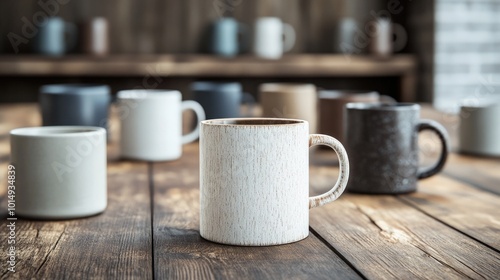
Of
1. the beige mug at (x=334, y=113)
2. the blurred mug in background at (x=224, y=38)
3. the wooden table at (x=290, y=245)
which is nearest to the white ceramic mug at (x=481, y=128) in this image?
the beige mug at (x=334, y=113)

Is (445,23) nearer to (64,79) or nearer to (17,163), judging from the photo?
(64,79)

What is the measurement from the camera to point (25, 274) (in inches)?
21.9

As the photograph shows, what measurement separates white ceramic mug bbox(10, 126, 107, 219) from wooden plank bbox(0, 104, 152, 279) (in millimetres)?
14

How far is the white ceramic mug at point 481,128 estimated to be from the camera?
123cm

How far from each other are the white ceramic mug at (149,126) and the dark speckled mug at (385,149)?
0.38 m

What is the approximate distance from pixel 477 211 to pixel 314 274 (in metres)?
0.33

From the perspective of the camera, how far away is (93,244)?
25.7 inches

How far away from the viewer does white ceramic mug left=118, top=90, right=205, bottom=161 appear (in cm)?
118

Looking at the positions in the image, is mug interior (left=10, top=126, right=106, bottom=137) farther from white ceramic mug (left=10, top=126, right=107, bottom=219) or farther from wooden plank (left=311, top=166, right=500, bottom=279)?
wooden plank (left=311, top=166, right=500, bottom=279)

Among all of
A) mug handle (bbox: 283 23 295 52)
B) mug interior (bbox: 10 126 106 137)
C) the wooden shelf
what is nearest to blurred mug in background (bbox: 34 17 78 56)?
the wooden shelf

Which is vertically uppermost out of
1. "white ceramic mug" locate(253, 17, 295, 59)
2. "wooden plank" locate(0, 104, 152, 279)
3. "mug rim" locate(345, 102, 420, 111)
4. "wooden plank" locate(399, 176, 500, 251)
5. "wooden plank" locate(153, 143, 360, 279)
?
"white ceramic mug" locate(253, 17, 295, 59)

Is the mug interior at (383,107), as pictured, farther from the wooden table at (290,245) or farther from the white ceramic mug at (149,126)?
the white ceramic mug at (149,126)

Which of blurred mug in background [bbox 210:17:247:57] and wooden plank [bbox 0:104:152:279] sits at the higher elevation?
blurred mug in background [bbox 210:17:247:57]

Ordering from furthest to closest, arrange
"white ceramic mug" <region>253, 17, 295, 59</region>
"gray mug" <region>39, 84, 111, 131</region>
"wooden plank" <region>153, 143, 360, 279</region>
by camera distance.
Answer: "white ceramic mug" <region>253, 17, 295, 59</region> < "gray mug" <region>39, 84, 111, 131</region> < "wooden plank" <region>153, 143, 360, 279</region>
